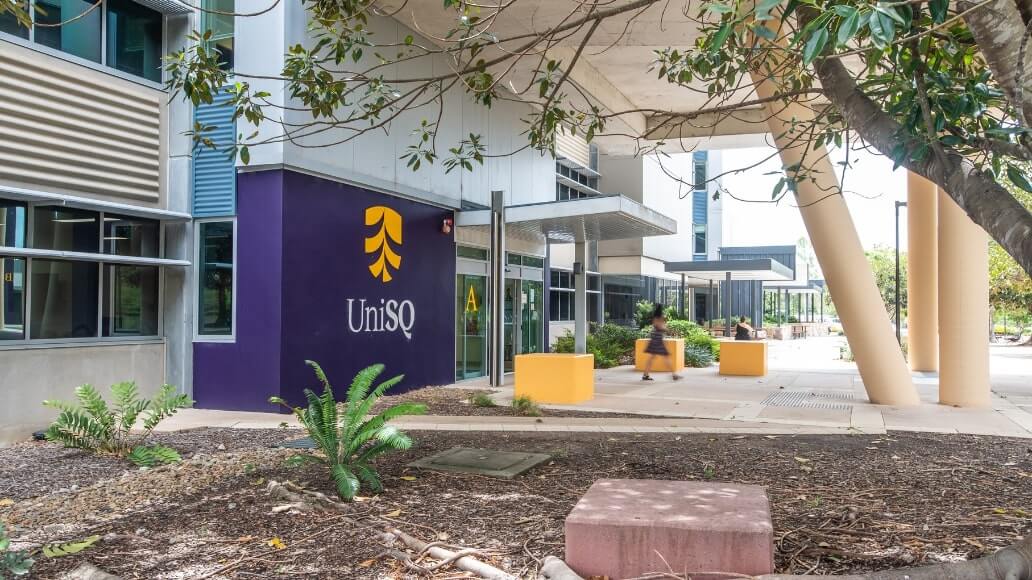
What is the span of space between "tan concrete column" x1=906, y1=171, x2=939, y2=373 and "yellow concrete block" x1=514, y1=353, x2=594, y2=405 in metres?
10.4

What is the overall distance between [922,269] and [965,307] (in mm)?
7582

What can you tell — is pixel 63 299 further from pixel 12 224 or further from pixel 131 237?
pixel 131 237

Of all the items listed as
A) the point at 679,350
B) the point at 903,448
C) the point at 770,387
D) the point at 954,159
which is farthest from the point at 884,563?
the point at 679,350

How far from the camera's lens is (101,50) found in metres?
10.8

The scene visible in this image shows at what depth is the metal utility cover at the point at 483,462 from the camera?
6.92m

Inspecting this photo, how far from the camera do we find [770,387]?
15.8 meters

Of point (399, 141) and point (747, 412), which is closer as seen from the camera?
point (747, 412)

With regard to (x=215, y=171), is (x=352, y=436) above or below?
below

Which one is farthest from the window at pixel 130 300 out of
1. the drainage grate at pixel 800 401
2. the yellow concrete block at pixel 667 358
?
the yellow concrete block at pixel 667 358

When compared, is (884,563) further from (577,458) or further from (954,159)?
(577,458)

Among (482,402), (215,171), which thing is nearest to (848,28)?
(482,402)

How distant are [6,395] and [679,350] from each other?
14179 mm

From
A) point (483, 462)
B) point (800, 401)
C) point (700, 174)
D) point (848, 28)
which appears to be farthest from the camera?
point (700, 174)

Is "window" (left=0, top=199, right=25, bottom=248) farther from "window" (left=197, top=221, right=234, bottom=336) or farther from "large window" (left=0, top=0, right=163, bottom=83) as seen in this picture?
"window" (left=197, top=221, right=234, bottom=336)
